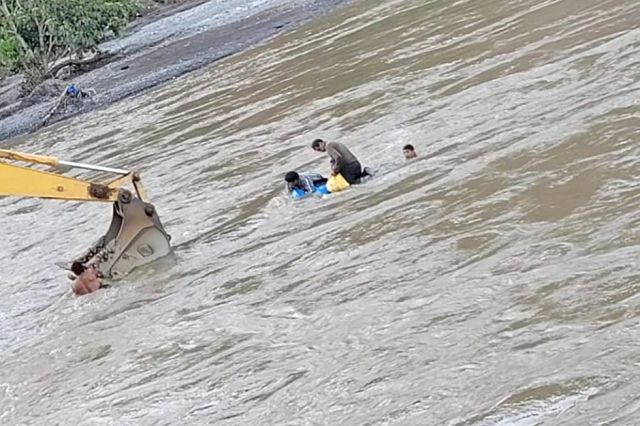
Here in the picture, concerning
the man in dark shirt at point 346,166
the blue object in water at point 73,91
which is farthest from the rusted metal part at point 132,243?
the blue object in water at point 73,91

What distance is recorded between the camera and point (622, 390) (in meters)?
7.41

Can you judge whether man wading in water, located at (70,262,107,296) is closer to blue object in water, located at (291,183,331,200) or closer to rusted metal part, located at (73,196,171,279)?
rusted metal part, located at (73,196,171,279)

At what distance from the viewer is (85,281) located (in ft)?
46.9

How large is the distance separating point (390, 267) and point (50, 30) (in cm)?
3313

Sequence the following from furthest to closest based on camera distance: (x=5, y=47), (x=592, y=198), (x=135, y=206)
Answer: (x=5, y=47) < (x=135, y=206) < (x=592, y=198)

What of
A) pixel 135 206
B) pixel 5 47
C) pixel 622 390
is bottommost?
pixel 622 390

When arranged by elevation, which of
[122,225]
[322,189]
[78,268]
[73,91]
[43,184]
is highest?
[73,91]

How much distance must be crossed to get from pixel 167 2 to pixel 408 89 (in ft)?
165

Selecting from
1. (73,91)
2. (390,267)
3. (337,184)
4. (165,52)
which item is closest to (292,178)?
(337,184)

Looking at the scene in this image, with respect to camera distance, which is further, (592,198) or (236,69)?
(236,69)

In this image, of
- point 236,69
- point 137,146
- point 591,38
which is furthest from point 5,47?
point 591,38

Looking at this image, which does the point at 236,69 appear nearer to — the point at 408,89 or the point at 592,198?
the point at 408,89

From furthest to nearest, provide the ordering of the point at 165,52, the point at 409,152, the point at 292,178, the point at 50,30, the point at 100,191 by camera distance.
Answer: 1. the point at 165,52
2. the point at 50,30
3. the point at 292,178
4. the point at 409,152
5. the point at 100,191

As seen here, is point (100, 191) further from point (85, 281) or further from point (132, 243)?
point (85, 281)
